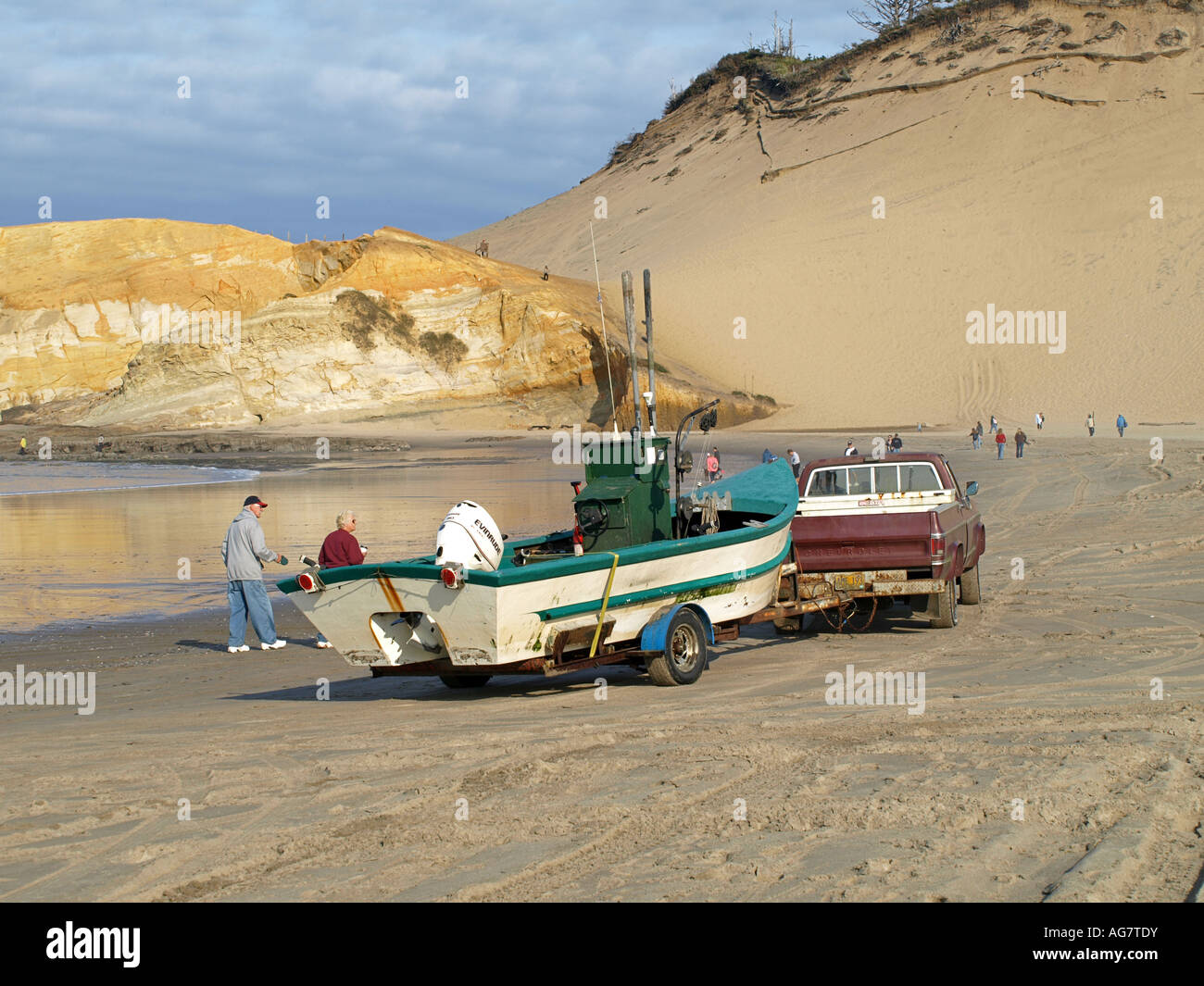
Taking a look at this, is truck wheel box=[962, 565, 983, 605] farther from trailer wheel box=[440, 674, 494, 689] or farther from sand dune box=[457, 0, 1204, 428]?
sand dune box=[457, 0, 1204, 428]

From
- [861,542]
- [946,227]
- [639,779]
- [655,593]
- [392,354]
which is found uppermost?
[946,227]

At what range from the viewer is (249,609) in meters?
11.7

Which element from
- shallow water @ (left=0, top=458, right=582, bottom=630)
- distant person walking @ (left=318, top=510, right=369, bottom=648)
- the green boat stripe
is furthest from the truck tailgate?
shallow water @ (left=0, top=458, right=582, bottom=630)

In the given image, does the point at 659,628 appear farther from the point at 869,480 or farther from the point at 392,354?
the point at 392,354

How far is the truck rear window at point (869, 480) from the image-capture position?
12.6 meters

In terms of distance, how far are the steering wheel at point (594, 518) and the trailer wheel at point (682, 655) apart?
1057mm

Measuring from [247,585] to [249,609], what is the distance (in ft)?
1.07

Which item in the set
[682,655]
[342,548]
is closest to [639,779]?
[682,655]

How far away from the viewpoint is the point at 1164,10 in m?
95.9

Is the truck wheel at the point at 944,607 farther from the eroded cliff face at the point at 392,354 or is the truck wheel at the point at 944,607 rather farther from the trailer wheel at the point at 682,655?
the eroded cliff face at the point at 392,354

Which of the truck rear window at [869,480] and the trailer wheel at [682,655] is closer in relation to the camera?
the trailer wheel at [682,655]

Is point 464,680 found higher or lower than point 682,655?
lower

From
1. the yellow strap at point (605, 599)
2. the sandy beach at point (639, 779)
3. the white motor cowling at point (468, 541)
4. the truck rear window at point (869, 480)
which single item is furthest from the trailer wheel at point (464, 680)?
the truck rear window at point (869, 480)

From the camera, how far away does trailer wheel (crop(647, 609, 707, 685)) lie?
887 centimetres
